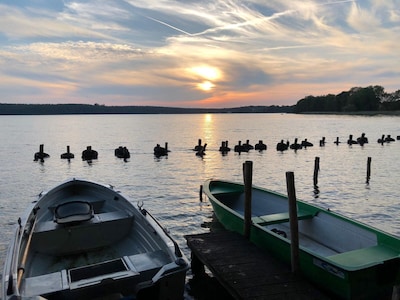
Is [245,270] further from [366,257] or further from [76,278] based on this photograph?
[76,278]

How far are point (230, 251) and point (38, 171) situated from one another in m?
28.3

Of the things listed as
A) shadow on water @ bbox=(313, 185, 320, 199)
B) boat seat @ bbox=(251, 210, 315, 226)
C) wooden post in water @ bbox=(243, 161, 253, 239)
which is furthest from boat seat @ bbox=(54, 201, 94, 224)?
shadow on water @ bbox=(313, 185, 320, 199)

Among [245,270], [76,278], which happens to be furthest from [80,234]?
[245,270]

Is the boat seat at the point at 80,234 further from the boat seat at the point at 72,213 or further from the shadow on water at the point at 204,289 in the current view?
the shadow on water at the point at 204,289

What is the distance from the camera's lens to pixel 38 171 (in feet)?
108

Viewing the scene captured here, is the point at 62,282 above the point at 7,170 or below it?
above

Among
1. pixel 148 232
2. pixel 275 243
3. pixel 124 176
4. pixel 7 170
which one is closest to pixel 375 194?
pixel 275 243

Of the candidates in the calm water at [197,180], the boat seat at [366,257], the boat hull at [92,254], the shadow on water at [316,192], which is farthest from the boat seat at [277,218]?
the shadow on water at [316,192]

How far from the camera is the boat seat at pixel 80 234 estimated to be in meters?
9.00

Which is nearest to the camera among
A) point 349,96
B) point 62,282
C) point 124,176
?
point 62,282

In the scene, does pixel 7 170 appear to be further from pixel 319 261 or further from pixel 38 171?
pixel 319 261

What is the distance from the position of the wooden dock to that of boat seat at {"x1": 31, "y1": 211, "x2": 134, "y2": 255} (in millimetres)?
2056

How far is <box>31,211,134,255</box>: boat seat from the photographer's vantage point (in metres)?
9.00

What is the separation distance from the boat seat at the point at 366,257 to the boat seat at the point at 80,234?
5481 millimetres
